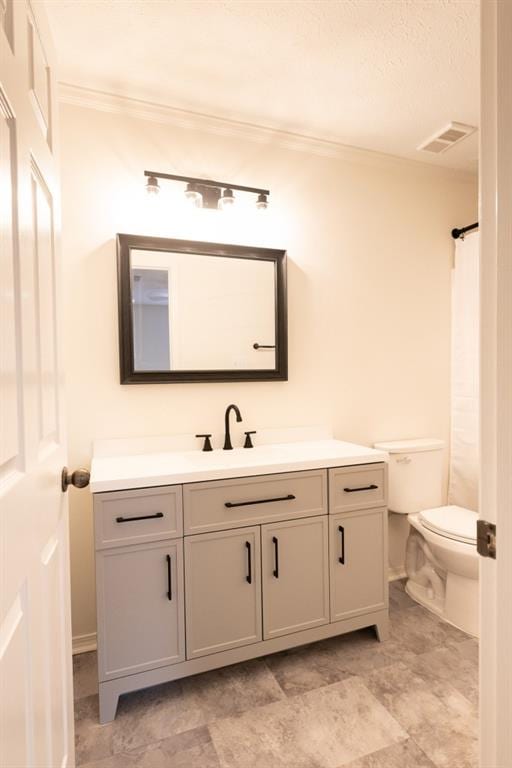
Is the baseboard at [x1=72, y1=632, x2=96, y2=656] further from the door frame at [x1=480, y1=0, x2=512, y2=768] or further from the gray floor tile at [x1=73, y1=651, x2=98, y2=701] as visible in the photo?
the door frame at [x1=480, y1=0, x2=512, y2=768]

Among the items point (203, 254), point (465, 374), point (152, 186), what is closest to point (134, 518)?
point (203, 254)

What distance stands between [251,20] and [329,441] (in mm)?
1871

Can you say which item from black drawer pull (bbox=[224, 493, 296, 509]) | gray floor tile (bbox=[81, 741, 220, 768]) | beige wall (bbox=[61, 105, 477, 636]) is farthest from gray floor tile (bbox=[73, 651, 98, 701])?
black drawer pull (bbox=[224, 493, 296, 509])

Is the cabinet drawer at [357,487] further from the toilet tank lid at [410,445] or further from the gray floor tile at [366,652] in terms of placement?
the gray floor tile at [366,652]

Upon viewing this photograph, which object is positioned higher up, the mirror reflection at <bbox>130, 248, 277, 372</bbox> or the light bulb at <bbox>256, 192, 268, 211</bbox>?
the light bulb at <bbox>256, 192, 268, 211</bbox>

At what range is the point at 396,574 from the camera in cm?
253

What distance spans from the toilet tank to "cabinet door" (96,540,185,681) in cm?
132

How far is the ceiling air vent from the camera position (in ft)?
7.14

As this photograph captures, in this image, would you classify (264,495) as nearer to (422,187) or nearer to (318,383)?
(318,383)

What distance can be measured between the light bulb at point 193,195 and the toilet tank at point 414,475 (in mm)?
1633

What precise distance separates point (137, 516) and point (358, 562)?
103 centimetres

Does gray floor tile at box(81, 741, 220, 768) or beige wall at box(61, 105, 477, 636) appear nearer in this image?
gray floor tile at box(81, 741, 220, 768)

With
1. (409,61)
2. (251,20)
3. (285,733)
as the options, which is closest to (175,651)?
(285,733)

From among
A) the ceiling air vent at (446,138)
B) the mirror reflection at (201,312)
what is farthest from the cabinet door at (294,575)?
the ceiling air vent at (446,138)
